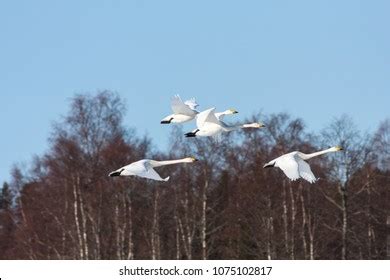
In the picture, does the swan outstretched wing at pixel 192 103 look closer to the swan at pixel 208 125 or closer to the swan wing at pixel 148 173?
the swan at pixel 208 125

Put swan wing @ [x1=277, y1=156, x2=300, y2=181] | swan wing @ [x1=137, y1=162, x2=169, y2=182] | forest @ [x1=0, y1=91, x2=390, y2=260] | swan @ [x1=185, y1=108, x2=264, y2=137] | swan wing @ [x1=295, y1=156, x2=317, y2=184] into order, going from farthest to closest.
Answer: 1. forest @ [x1=0, y1=91, x2=390, y2=260]
2. swan @ [x1=185, y1=108, x2=264, y2=137]
3. swan wing @ [x1=295, y1=156, x2=317, y2=184]
4. swan wing @ [x1=277, y1=156, x2=300, y2=181]
5. swan wing @ [x1=137, y1=162, x2=169, y2=182]

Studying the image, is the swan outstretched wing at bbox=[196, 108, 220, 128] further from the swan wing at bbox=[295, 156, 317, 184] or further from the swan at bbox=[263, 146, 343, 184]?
the swan wing at bbox=[295, 156, 317, 184]

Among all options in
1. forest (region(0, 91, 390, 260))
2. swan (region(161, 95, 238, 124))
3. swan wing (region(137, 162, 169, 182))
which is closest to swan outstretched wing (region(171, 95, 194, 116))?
swan (region(161, 95, 238, 124))

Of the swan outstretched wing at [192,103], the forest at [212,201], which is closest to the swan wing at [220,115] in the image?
the swan outstretched wing at [192,103]

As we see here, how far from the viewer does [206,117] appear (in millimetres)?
21016

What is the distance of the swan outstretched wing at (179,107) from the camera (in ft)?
70.6

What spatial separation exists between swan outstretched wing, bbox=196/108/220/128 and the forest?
17.8 meters

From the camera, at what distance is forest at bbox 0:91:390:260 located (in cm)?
3988

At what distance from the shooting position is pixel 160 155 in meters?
44.7

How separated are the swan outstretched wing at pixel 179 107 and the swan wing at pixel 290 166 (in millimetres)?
2693
